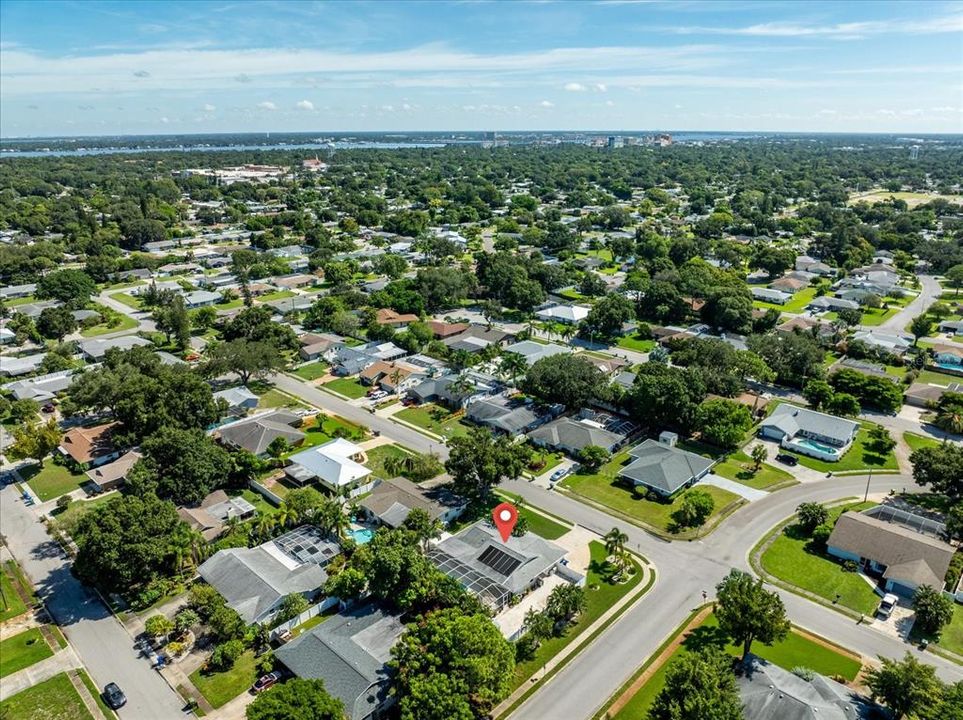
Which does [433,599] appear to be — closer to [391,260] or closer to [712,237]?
[391,260]

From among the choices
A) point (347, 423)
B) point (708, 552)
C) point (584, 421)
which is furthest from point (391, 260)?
point (708, 552)

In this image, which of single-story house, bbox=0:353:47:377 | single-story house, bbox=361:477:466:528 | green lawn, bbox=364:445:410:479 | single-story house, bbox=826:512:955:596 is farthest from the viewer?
single-story house, bbox=0:353:47:377

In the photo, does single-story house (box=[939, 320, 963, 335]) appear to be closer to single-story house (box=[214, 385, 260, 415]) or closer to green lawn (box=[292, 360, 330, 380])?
green lawn (box=[292, 360, 330, 380])

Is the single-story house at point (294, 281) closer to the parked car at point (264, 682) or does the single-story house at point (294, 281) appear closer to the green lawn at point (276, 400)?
the green lawn at point (276, 400)

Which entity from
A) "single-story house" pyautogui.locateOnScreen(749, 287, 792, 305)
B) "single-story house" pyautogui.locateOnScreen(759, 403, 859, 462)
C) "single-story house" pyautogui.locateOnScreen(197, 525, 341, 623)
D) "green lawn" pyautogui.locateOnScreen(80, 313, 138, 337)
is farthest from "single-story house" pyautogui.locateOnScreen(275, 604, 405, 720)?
"single-story house" pyautogui.locateOnScreen(749, 287, 792, 305)

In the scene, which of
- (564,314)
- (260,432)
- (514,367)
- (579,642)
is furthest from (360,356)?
(579,642)

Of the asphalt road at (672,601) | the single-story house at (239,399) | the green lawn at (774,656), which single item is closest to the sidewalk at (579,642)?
the asphalt road at (672,601)

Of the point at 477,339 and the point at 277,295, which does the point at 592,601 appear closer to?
the point at 477,339
